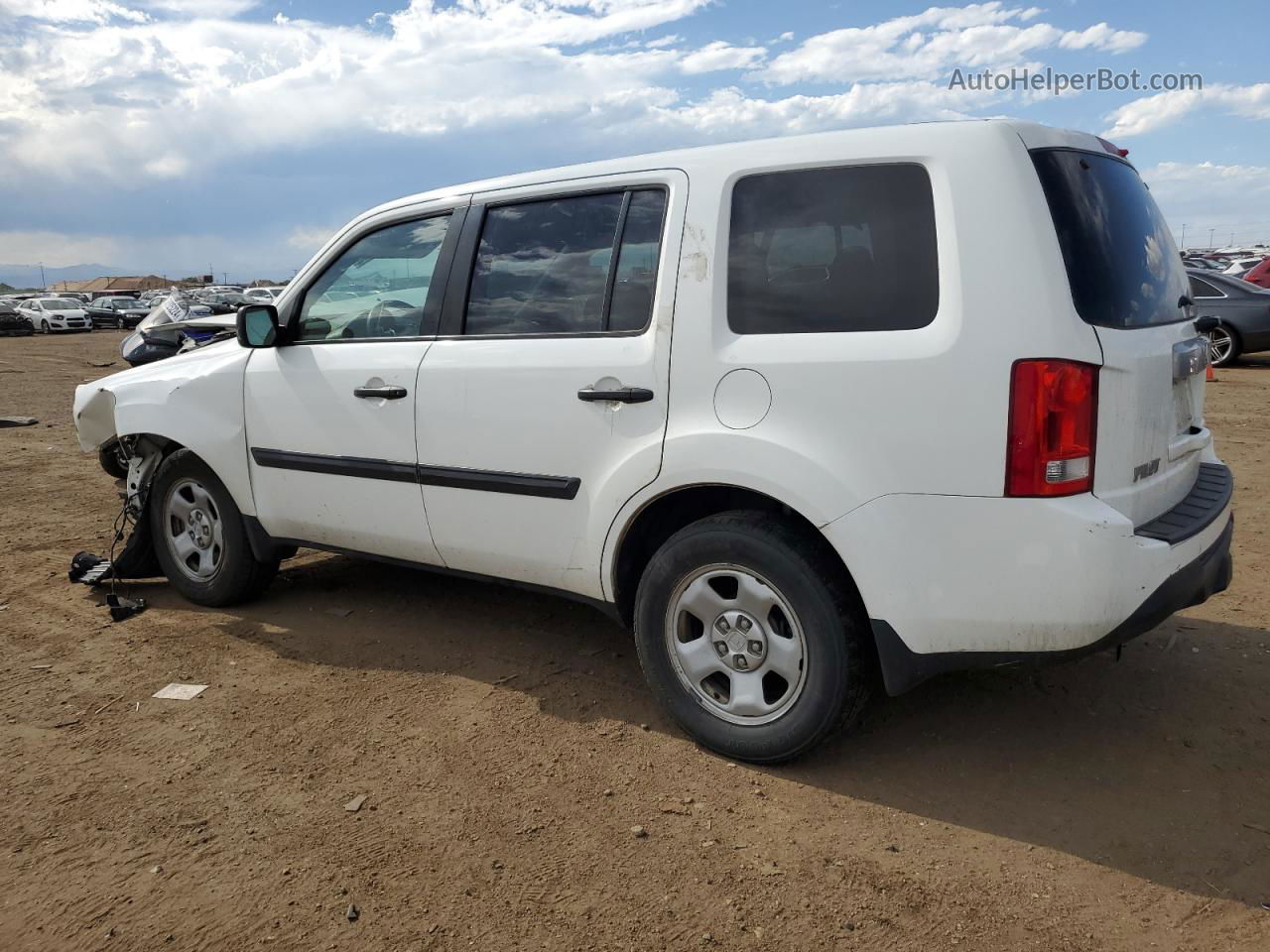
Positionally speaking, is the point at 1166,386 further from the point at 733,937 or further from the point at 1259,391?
the point at 1259,391

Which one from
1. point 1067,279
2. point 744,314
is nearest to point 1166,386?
point 1067,279

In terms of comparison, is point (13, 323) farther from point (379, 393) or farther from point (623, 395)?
point (623, 395)

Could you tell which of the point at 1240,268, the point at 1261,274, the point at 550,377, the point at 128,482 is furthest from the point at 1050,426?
the point at 1240,268

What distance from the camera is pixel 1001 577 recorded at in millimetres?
2766

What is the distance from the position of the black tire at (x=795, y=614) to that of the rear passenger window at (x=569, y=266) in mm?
782

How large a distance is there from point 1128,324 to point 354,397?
113 inches

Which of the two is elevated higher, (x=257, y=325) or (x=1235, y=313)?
(x=257, y=325)

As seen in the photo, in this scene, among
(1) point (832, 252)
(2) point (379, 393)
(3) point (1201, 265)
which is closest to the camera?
(1) point (832, 252)

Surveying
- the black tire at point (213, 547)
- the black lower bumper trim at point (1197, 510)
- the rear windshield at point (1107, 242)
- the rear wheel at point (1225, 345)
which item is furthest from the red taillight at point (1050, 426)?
the rear wheel at point (1225, 345)

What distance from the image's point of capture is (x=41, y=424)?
1203 centimetres

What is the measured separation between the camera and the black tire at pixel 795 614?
3047 mm

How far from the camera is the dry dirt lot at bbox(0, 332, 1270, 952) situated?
8.47ft

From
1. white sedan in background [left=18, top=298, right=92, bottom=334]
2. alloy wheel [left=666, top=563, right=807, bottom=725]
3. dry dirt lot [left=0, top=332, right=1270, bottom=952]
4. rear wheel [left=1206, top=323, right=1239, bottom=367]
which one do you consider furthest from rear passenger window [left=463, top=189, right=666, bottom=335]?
white sedan in background [left=18, top=298, right=92, bottom=334]

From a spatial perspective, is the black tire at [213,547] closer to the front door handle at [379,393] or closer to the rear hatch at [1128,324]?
the front door handle at [379,393]
